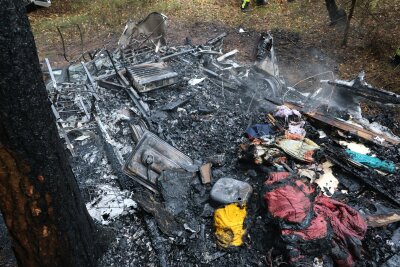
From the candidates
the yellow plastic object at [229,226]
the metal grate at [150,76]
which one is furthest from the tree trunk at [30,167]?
the metal grate at [150,76]

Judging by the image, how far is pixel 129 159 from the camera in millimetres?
5387

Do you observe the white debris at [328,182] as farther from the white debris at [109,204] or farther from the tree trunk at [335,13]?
the tree trunk at [335,13]

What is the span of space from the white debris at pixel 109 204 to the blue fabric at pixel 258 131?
2.72 meters

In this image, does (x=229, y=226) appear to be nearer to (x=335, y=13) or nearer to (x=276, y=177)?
(x=276, y=177)

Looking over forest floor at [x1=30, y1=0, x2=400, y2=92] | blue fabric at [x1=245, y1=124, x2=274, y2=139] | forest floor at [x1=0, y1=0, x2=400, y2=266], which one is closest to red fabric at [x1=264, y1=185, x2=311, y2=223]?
blue fabric at [x1=245, y1=124, x2=274, y2=139]

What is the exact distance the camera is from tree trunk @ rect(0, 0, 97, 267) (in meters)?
2.36

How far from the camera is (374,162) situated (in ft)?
19.9

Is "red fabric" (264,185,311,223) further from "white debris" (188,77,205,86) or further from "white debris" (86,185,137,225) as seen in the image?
"white debris" (188,77,205,86)

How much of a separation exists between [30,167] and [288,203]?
3.25m

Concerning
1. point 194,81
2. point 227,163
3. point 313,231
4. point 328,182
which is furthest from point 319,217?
point 194,81

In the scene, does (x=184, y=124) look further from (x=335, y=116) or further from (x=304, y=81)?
(x=304, y=81)

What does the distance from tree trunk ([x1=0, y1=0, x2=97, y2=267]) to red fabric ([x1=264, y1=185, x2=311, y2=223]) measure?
2526mm

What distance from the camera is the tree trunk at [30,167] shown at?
7.75ft

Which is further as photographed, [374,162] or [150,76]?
[150,76]
